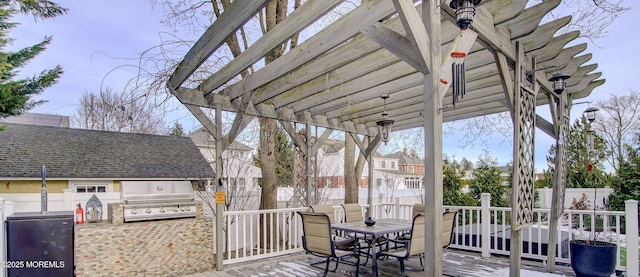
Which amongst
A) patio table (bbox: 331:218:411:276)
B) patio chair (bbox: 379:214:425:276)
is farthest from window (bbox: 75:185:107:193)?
patio chair (bbox: 379:214:425:276)

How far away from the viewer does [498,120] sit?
25.1 ft

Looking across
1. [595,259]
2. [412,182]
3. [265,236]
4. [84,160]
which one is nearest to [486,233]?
[595,259]

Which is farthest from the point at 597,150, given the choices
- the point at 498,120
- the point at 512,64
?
the point at 512,64

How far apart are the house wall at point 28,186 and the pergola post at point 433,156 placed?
10491mm

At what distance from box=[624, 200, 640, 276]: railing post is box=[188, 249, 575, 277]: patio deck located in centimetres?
63

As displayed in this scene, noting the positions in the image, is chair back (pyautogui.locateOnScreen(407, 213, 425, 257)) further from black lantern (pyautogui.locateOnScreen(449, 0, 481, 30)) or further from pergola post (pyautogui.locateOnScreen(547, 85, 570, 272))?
black lantern (pyautogui.locateOnScreen(449, 0, 481, 30))

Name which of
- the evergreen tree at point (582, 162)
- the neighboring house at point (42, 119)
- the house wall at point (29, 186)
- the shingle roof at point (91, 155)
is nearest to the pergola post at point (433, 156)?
the shingle roof at point (91, 155)

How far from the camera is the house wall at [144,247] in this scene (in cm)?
386

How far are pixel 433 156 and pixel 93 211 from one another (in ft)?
13.4

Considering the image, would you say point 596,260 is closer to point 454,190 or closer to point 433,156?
point 433,156

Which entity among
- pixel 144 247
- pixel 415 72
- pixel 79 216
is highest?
pixel 415 72

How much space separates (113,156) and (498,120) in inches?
420

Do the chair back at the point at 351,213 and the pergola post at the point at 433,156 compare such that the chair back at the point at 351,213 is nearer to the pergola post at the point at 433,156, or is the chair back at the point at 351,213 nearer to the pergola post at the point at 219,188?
the pergola post at the point at 219,188

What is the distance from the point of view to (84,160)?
985 centimetres
